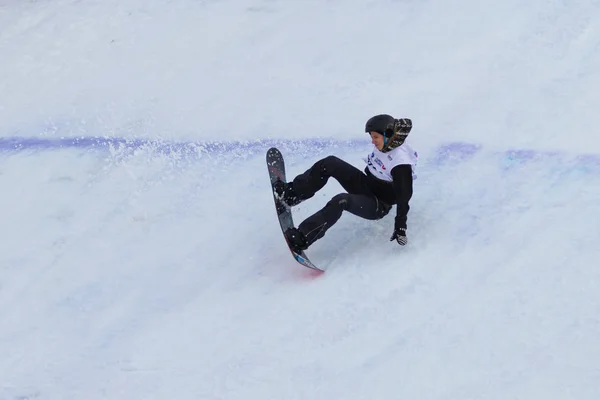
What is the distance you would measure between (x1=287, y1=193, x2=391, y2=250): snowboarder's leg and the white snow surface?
0.30m

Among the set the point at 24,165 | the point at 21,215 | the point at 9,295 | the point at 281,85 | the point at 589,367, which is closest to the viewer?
the point at 589,367

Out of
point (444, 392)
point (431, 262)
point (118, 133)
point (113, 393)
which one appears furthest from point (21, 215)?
point (444, 392)

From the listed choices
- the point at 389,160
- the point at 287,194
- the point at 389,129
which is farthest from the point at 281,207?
the point at 389,129

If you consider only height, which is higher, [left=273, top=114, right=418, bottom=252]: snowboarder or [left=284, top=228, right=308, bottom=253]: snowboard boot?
[left=273, top=114, right=418, bottom=252]: snowboarder

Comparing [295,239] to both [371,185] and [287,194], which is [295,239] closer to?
[287,194]

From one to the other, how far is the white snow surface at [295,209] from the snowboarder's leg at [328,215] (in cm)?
30

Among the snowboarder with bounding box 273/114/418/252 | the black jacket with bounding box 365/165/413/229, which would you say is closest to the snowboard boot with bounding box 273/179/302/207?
the snowboarder with bounding box 273/114/418/252

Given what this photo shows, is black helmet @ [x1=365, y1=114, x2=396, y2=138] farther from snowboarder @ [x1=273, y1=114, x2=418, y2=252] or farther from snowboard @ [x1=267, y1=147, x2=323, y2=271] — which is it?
snowboard @ [x1=267, y1=147, x2=323, y2=271]

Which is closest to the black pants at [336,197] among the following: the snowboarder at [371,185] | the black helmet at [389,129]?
the snowboarder at [371,185]

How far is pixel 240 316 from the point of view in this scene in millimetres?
5027

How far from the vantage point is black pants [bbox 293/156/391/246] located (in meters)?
5.00

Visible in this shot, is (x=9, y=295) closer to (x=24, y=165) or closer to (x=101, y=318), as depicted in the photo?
(x=101, y=318)

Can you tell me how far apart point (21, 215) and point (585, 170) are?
398 centimetres

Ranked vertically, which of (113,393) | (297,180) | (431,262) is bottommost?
(113,393)
